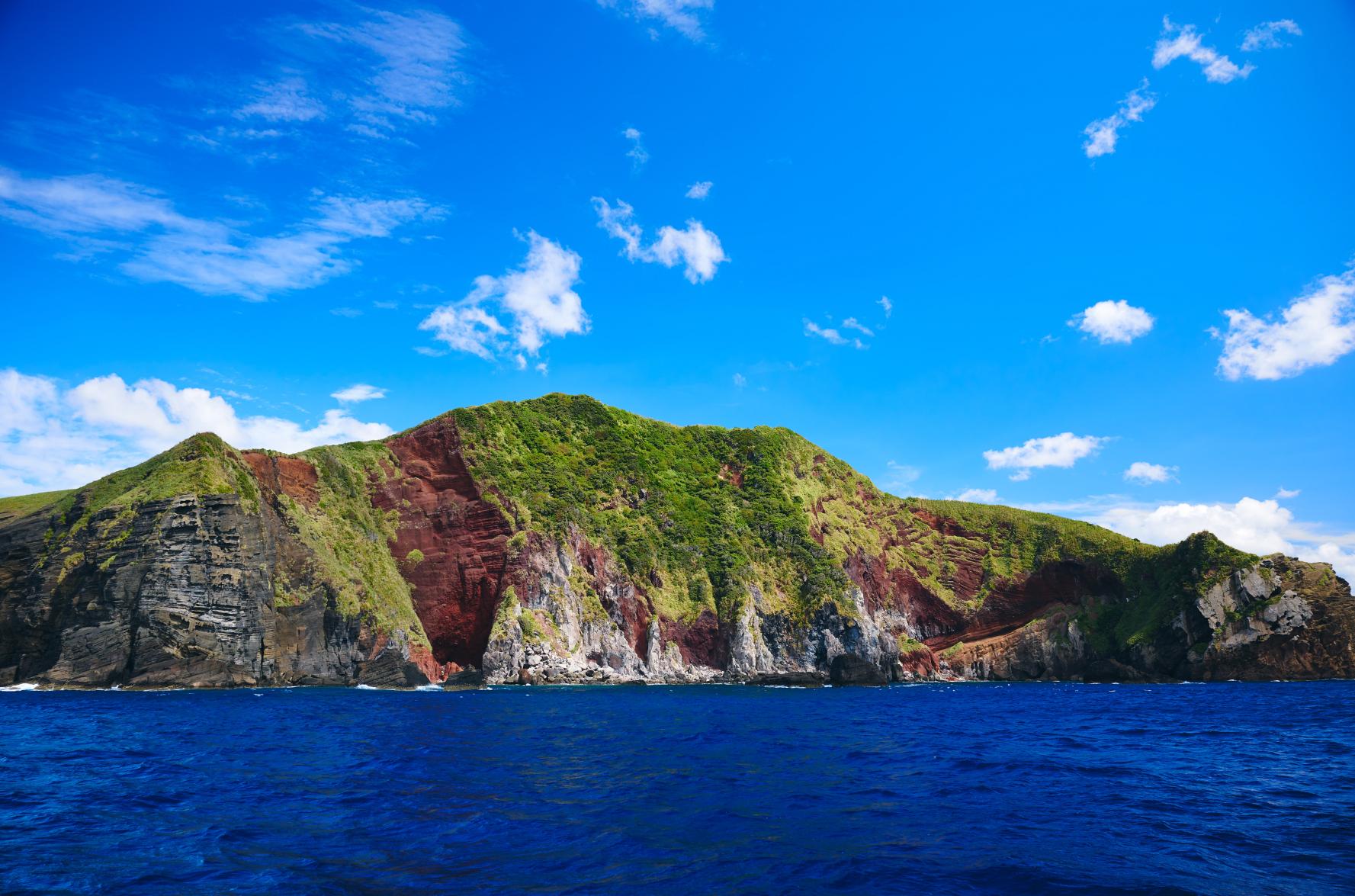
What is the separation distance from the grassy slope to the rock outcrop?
0.43 m

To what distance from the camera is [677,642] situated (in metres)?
103

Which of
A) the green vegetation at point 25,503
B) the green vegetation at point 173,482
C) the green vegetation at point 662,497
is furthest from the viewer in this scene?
the green vegetation at point 662,497

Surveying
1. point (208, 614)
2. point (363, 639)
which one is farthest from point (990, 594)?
point (208, 614)

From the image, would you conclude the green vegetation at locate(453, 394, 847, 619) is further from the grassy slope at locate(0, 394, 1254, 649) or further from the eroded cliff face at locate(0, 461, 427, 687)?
the eroded cliff face at locate(0, 461, 427, 687)

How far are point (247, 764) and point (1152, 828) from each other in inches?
1105

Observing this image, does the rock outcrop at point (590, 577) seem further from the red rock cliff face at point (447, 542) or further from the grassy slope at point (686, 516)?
the grassy slope at point (686, 516)

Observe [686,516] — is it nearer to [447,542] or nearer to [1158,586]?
[447,542]

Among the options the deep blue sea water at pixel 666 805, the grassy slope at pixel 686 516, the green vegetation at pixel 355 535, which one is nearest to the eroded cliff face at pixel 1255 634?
the grassy slope at pixel 686 516

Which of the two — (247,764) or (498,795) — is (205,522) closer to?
(247,764)

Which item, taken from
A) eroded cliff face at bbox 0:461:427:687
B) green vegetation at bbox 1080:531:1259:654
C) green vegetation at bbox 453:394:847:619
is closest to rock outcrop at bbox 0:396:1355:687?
eroded cliff face at bbox 0:461:427:687

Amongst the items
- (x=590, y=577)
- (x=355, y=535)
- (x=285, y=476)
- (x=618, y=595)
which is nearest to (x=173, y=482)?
(x=285, y=476)

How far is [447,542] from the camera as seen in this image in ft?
325

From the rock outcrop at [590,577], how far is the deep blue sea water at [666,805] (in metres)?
37.0

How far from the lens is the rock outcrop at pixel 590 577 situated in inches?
2827
